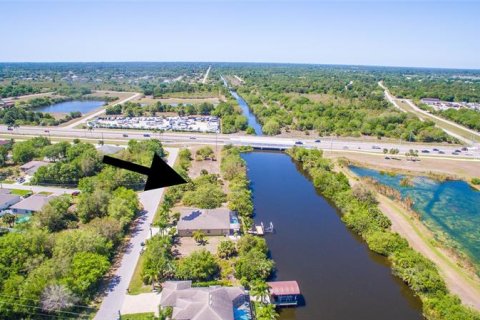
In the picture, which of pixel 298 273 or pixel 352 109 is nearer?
pixel 298 273

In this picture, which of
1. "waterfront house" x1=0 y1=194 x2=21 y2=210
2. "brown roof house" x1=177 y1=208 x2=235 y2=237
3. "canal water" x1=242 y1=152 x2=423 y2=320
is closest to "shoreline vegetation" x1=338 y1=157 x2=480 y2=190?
"canal water" x1=242 y1=152 x2=423 y2=320

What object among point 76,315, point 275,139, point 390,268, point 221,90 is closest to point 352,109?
point 275,139

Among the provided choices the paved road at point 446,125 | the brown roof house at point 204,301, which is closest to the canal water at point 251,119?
the paved road at point 446,125

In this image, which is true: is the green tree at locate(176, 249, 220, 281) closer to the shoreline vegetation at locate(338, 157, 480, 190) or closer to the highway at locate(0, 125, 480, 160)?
the shoreline vegetation at locate(338, 157, 480, 190)

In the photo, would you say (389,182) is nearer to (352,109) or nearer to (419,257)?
(419,257)

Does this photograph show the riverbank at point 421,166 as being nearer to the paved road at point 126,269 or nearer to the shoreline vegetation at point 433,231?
the shoreline vegetation at point 433,231

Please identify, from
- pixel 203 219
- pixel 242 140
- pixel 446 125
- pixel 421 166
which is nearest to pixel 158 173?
pixel 203 219

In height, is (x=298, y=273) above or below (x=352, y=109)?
below
